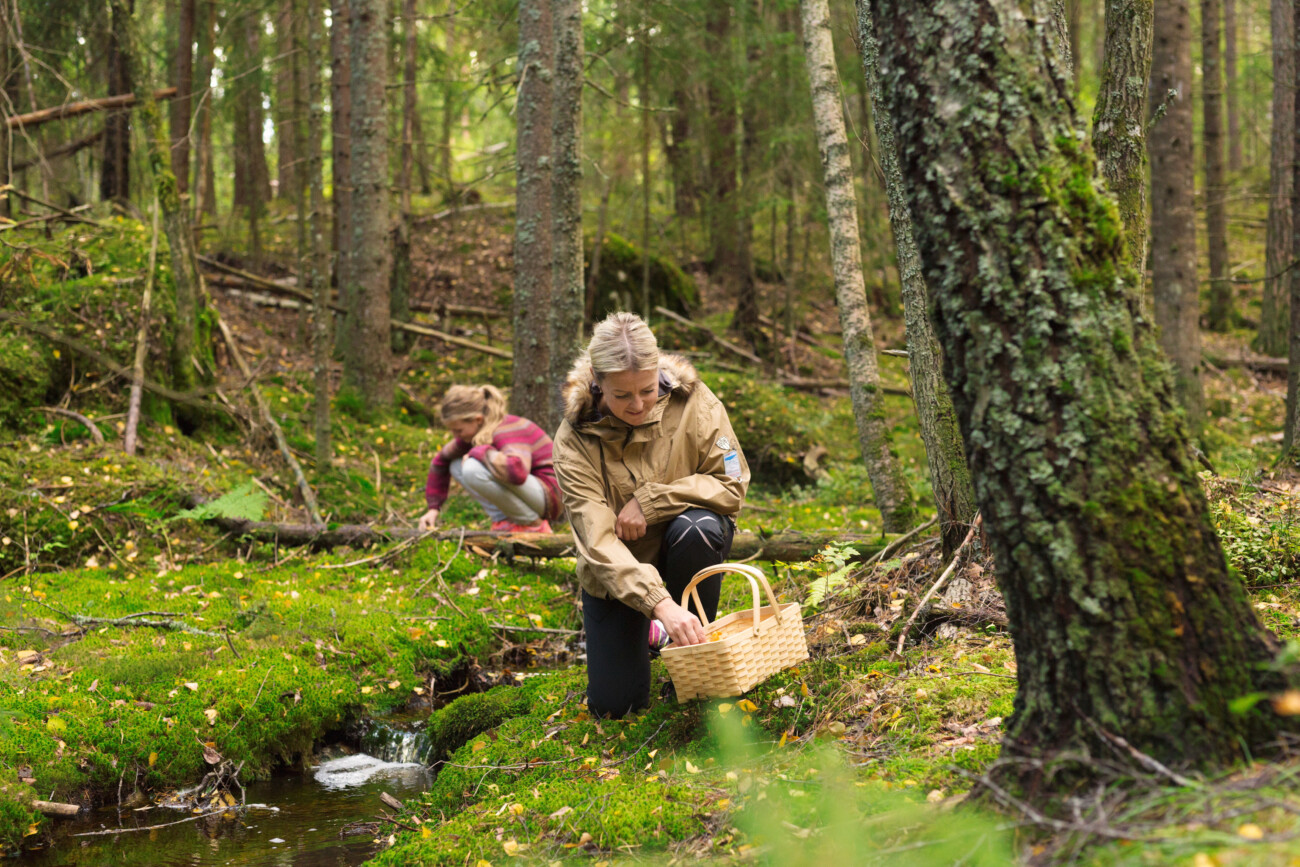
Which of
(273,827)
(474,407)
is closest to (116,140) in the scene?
(474,407)

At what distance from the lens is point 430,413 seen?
10.8 meters

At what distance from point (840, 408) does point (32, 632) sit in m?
9.23

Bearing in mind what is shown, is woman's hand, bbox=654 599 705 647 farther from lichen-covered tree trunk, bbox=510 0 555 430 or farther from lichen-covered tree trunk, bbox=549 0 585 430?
lichen-covered tree trunk, bbox=510 0 555 430

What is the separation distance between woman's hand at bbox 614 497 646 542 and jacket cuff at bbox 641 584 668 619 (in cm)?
37

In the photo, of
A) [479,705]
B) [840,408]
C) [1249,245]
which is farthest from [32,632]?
[1249,245]

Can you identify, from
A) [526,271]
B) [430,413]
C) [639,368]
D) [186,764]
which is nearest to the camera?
[639,368]

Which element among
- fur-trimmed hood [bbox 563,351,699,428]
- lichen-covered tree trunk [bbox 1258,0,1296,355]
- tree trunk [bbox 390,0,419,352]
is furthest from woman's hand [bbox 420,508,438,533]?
lichen-covered tree trunk [bbox 1258,0,1296,355]

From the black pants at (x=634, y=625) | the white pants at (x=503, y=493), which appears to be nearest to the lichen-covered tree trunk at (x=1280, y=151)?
the white pants at (x=503, y=493)

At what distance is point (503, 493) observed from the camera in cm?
695

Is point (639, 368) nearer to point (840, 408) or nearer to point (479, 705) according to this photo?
point (479, 705)

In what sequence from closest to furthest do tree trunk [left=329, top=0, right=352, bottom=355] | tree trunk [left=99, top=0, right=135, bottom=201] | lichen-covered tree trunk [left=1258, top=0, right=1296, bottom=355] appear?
tree trunk [left=99, top=0, right=135, bottom=201], tree trunk [left=329, top=0, right=352, bottom=355], lichen-covered tree trunk [left=1258, top=0, right=1296, bottom=355]

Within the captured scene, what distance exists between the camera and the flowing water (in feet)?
11.4

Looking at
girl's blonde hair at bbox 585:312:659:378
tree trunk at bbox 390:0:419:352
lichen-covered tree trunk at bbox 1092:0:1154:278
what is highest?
tree trunk at bbox 390:0:419:352

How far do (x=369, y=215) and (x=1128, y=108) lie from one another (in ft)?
25.0
